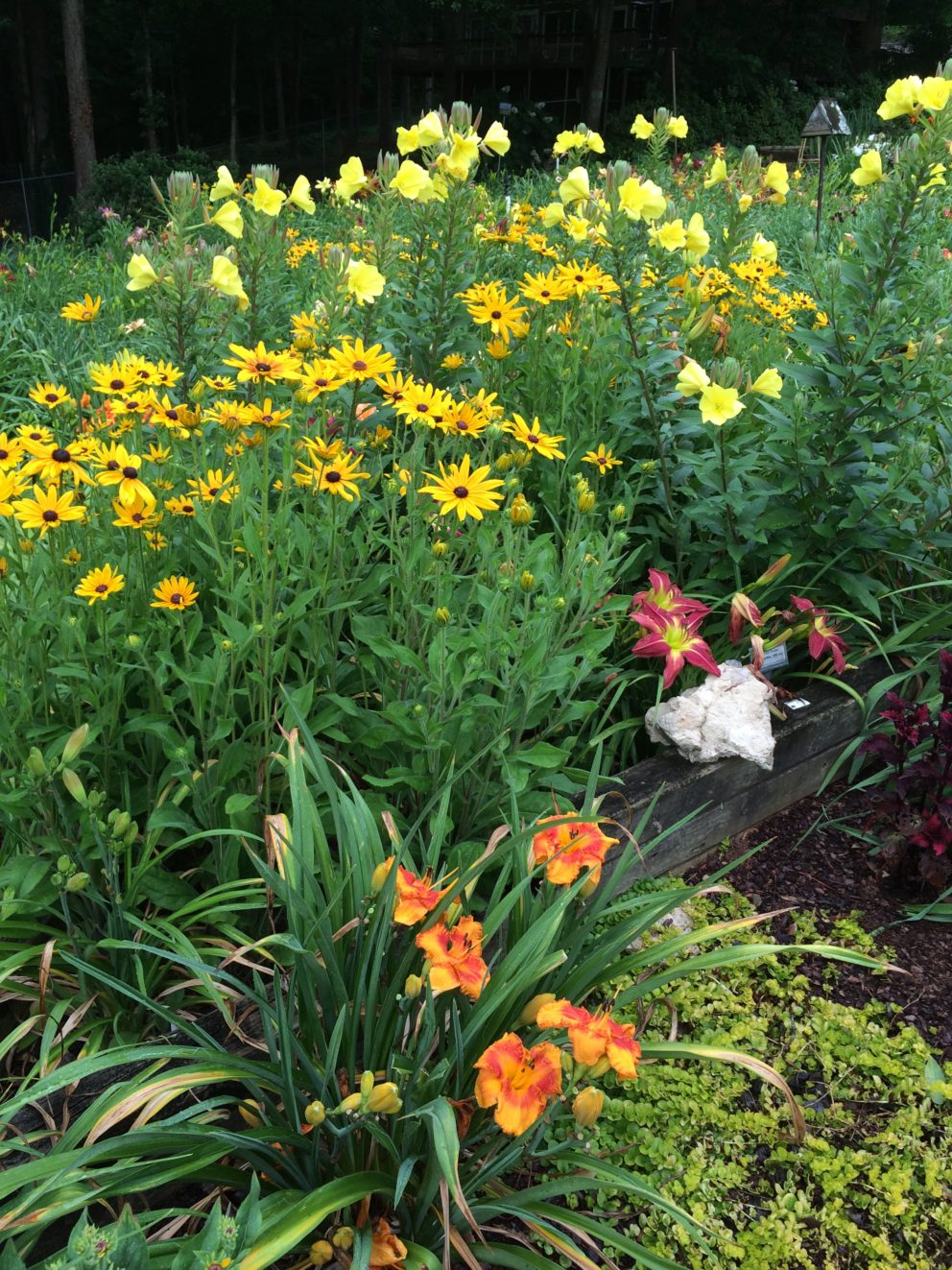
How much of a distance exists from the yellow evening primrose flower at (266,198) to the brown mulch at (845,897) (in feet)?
6.63

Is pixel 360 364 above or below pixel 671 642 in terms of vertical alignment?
above

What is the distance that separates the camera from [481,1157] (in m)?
1.39

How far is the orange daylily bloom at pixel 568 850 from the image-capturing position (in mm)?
1414

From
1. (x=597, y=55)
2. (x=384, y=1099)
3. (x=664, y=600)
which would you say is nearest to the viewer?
(x=384, y=1099)

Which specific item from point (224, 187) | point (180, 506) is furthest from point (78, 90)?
point (180, 506)

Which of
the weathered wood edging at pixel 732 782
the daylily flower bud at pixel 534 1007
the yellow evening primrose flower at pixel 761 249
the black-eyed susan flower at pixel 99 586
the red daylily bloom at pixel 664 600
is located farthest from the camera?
the yellow evening primrose flower at pixel 761 249

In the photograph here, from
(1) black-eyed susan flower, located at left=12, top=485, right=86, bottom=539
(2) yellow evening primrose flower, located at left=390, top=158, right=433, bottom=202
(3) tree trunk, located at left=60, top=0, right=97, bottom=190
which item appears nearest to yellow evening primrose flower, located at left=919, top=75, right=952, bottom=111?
(2) yellow evening primrose flower, located at left=390, top=158, right=433, bottom=202

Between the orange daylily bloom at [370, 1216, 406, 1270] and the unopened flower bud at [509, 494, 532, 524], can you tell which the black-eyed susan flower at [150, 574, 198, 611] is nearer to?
the unopened flower bud at [509, 494, 532, 524]

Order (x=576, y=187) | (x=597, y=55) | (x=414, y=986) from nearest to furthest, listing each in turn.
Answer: (x=414, y=986) < (x=576, y=187) < (x=597, y=55)

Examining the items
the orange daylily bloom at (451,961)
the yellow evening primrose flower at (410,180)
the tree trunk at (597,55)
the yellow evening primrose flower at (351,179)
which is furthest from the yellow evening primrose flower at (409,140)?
the tree trunk at (597,55)

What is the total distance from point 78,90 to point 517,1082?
15.2 m

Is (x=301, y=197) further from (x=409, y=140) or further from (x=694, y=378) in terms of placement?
(x=694, y=378)

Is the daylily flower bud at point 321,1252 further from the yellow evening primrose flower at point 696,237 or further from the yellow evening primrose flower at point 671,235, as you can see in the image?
the yellow evening primrose flower at point 696,237

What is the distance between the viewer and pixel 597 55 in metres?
18.4
